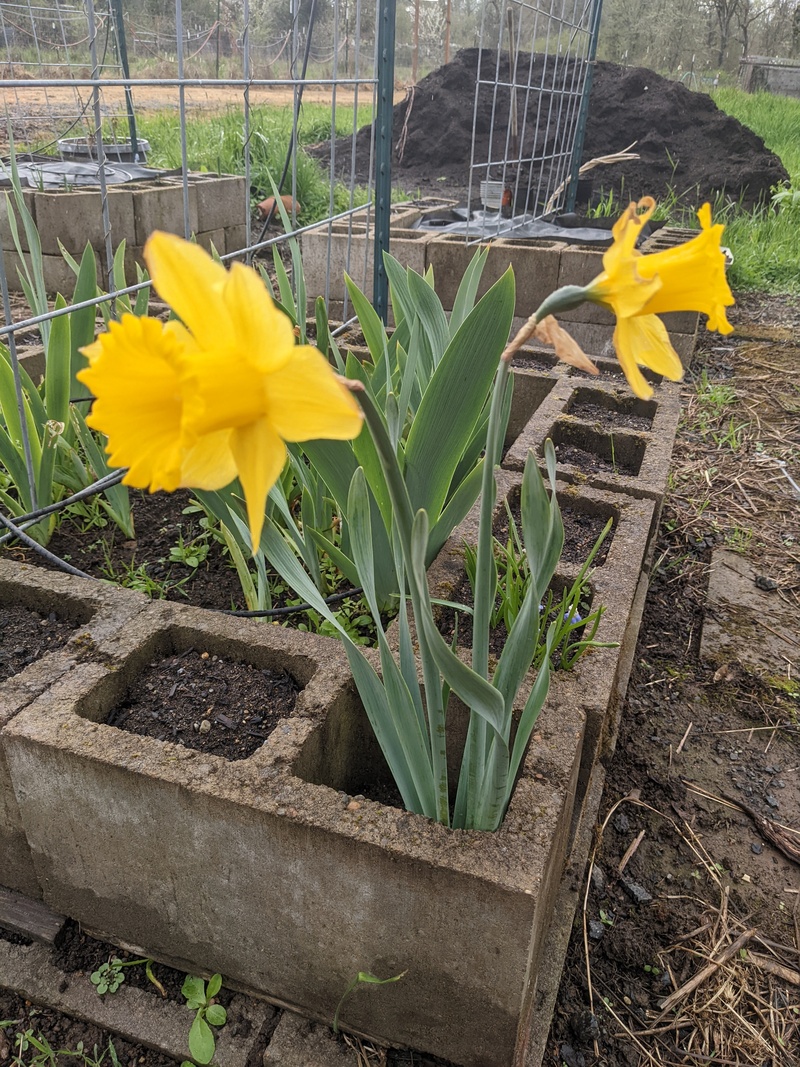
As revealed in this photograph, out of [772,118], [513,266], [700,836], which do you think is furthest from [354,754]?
[772,118]

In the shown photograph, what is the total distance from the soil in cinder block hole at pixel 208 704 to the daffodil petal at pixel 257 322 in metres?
0.80

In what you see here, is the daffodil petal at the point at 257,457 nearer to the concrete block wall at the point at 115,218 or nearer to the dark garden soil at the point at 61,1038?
the dark garden soil at the point at 61,1038

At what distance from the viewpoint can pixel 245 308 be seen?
0.48 m

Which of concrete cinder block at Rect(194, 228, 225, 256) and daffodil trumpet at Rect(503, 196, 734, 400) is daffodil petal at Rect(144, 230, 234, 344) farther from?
concrete cinder block at Rect(194, 228, 225, 256)

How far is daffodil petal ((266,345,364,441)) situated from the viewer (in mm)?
495

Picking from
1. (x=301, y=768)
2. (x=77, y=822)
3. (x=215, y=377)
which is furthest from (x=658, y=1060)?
(x=215, y=377)

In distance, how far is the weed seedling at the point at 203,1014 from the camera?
109 cm

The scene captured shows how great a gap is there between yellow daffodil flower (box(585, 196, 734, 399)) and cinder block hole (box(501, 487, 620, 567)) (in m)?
0.98

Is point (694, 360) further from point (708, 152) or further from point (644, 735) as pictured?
point (708, 152)

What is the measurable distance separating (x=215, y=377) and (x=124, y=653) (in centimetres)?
87

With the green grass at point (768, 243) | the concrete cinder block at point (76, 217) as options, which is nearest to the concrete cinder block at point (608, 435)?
the concrete cinder block at point (76, 217)

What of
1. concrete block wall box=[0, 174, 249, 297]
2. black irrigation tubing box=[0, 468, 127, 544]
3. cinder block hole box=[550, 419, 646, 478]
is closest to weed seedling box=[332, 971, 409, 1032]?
black irrigation tubing box=[0, 468, 127, 544]

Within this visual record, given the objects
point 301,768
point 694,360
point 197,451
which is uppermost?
point 197,451

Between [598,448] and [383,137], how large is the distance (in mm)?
1186
